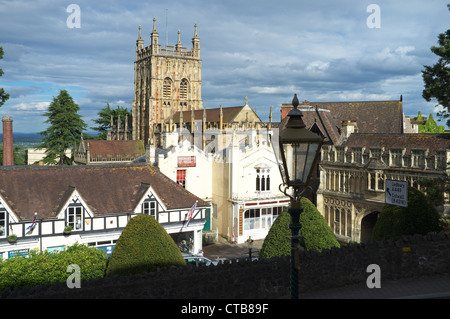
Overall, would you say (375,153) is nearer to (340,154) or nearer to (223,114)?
(340,154)

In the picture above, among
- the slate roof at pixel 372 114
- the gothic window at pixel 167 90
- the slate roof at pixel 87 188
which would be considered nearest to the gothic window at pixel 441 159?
the slate roof at pixel 372 114

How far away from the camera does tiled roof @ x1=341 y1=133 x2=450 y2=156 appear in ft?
106

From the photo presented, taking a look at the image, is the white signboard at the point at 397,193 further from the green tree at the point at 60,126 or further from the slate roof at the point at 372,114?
the green tree at the point at 60,126

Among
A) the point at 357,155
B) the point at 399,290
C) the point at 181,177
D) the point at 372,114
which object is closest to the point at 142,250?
the point at 399,290

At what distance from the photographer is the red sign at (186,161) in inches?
1495

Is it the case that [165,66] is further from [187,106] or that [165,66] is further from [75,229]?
[75,229]

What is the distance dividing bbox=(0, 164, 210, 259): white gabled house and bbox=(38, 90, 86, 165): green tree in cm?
3032

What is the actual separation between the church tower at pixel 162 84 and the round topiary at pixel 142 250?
181 feet

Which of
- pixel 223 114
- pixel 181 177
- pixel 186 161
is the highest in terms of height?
pixel 223 114

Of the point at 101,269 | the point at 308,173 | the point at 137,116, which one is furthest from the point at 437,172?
the point at 137,116

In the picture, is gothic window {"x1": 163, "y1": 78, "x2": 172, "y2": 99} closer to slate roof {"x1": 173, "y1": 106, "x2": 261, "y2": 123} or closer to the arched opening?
slate roof {"x1": 173, "y1": 106, "x2": 261, "y2": 123}

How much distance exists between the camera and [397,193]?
19.2m

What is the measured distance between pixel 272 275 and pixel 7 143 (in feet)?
95.3

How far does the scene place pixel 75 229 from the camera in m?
27.8
